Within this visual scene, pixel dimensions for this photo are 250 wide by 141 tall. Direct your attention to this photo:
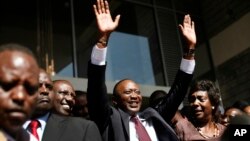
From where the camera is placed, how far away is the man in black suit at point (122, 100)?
2727 millimetres

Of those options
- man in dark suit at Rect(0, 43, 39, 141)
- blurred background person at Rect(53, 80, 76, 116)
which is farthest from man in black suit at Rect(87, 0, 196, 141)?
man in dark suit at Rect(0, 43, 39, 141)

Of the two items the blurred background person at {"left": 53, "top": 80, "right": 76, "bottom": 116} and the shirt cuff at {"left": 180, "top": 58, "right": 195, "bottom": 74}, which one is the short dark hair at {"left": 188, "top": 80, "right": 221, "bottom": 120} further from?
the blurred background person at {"left": 53, "top": 80, "right": 76, "bottom": 116}

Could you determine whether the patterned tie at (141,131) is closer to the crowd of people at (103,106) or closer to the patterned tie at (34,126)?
the crowd of people at (103,106)

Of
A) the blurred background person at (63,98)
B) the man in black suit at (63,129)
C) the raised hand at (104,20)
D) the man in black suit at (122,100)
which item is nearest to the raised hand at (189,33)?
the man in black suit at (122,100)

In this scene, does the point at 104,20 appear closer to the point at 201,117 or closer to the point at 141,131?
the point at 141,131

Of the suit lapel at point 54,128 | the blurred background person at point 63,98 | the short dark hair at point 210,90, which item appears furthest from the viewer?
the short dark hair at point 210,90

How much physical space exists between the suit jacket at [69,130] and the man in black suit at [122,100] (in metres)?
0.27

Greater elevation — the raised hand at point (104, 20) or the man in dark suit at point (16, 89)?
the raised hand at point (104, 20)

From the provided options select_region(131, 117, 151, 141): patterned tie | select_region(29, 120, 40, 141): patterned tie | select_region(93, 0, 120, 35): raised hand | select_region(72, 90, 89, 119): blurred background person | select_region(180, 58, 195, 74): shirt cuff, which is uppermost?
select_region(93, 0, 120, 35): raised hand

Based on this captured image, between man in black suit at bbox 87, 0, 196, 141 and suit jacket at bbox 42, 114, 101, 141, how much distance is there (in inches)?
10.5

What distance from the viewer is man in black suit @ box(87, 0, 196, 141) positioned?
2727 millimetres

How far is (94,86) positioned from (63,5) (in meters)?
5.04

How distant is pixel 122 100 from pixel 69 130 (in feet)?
3.04

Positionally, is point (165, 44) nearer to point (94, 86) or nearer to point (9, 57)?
point (94, 86)
